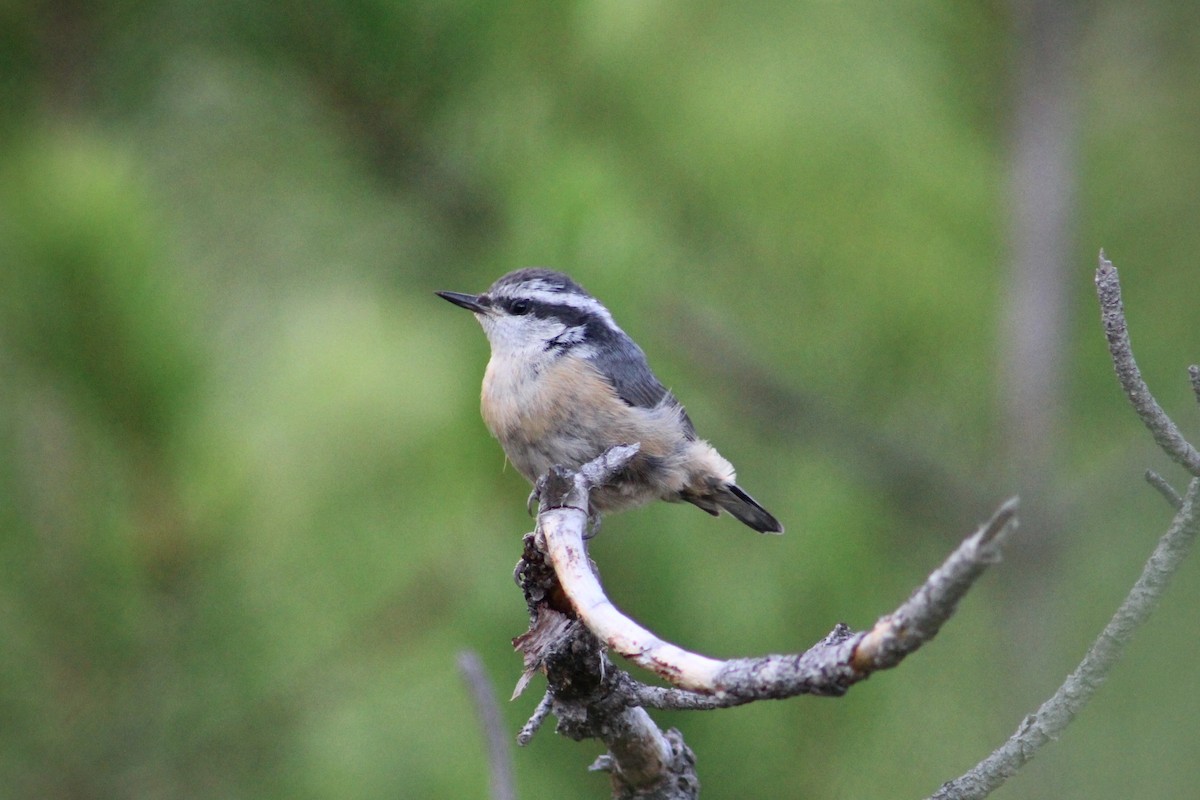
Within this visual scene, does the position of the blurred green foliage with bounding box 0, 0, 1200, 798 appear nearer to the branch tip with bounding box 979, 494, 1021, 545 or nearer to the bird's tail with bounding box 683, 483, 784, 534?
the bird's tail with bounding box 683, 483, 784, 534

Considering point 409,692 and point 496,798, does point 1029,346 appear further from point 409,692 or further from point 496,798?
point 496,798

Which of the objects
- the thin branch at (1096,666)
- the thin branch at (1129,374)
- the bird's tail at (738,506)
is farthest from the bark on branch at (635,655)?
the bird's tail at (738,506)

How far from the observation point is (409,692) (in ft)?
9.60

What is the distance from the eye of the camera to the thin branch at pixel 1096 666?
1.00 meters

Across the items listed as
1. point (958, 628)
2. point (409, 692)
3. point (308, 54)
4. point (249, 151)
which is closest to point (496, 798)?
point (409, 692)

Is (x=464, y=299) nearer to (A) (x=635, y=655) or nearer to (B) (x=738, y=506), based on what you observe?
(B) (x=738, y=506)

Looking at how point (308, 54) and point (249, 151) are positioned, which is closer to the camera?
point (308, 54)

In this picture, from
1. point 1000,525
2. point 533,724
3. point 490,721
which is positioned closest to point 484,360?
point 533,724

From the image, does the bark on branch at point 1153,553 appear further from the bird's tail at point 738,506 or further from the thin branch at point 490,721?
the bird's tail at point 738,506

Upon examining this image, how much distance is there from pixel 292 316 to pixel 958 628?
2480mm

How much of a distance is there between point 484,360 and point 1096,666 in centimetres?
211

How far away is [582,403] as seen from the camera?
293 centimetres

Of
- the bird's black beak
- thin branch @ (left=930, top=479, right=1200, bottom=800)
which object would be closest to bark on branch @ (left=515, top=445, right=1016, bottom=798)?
thin branch @ (left=930, top=479, right=1200, bottom=800)

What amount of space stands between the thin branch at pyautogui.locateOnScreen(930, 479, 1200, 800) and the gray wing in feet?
5.82
